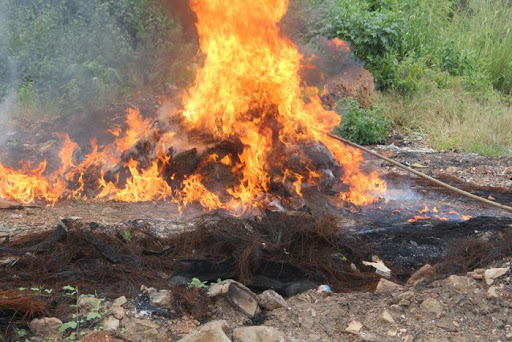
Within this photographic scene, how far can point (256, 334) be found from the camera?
3.24 metres

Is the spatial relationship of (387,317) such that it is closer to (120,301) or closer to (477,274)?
(477,274)

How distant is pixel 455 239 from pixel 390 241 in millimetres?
612

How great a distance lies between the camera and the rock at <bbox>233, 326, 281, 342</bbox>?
322 cm

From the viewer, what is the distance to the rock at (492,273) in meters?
3.78

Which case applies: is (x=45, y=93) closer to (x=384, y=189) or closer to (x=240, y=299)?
(x=384, y=189)

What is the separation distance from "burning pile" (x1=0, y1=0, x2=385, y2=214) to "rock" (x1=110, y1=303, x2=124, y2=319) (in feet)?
9.25

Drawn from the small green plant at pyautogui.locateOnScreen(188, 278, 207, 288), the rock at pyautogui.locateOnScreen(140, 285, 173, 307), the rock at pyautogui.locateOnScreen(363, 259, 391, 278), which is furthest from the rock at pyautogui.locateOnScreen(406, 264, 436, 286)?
the rock at pyautogui.locateOnScreen(140, 285, 173, 307)

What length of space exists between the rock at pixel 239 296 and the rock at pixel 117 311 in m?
0.62

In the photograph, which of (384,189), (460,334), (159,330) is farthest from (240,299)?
(384,189)

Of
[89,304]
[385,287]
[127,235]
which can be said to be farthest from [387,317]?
[127,235]

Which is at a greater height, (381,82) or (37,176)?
(381,82)

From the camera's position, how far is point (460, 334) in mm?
3393

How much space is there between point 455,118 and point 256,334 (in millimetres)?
7891

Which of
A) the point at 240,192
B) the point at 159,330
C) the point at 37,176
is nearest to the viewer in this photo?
the point at 159,330
